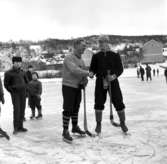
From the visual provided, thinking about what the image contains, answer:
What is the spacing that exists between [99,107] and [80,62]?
2.98 ft

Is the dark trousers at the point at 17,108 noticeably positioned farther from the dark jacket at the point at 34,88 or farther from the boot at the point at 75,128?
the dark jacket at the point at 34,88

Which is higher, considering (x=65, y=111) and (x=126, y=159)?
(x=65, y=111)

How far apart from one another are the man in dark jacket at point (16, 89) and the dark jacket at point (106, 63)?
180 centimetres

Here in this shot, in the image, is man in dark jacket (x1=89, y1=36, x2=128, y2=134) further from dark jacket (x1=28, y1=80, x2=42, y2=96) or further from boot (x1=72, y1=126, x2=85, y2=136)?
dark jacket (x1=28, y1=80, x2=42, y2=96)

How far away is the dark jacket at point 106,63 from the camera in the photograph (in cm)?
684

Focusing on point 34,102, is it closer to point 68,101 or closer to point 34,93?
point 34,93

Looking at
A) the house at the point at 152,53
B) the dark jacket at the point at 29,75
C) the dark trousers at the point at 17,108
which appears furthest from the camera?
the house at the point at 152,53

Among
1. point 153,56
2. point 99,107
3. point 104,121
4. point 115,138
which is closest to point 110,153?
point 115,138

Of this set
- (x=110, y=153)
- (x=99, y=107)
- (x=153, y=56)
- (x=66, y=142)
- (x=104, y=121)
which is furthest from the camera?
(x=153, y=56)

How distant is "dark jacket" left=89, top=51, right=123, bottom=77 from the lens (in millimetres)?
6836

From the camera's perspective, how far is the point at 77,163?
5.13m

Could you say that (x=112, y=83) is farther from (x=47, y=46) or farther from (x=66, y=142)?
(x=47, y=46)

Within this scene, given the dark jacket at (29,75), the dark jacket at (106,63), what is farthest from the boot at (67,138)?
the dark jacket at (29,75)

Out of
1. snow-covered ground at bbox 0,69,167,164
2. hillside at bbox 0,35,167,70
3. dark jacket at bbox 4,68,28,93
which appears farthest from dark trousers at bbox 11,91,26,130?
hillside at bbox 0,35,167,70
